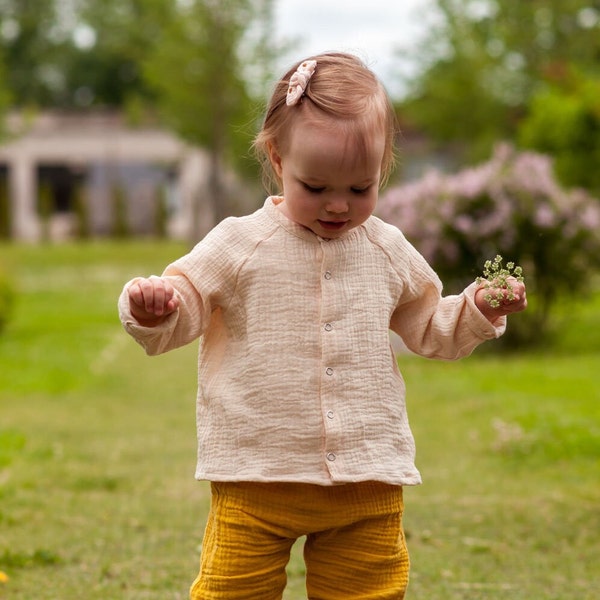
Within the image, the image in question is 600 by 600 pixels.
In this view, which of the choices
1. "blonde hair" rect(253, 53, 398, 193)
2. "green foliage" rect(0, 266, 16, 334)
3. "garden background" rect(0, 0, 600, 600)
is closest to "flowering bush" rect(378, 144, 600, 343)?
"garden background" rect(0, 0, 600, 600)

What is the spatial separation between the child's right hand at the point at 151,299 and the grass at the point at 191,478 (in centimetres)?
152

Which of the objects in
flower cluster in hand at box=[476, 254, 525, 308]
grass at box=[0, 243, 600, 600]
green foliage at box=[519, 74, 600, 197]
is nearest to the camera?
flower cluster in hand at box=[476, 254, 525, 308]

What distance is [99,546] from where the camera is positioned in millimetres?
4719

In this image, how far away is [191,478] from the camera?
6.32 m

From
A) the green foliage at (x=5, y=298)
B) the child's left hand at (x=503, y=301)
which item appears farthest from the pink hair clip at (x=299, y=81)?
the green foliage at (x=5, y=298)

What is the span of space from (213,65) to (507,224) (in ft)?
61.5

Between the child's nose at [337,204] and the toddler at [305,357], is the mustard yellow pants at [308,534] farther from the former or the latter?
the child's nose at [337,204]

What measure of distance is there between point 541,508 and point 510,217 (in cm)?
639

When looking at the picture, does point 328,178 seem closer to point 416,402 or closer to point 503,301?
point 503,301

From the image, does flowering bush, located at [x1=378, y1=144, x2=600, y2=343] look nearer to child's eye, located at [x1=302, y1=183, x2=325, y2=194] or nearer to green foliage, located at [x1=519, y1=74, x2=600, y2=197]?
green foliage, located at [x1=519, y1=74, x2=600, y2=197]

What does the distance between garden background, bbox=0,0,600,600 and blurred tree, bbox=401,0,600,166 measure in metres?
5.26

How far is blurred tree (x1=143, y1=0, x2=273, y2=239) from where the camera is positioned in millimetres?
28828

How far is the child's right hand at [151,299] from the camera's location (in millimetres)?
2680

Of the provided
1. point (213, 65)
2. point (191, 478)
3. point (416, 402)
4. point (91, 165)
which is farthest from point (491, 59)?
point (191, 478)
